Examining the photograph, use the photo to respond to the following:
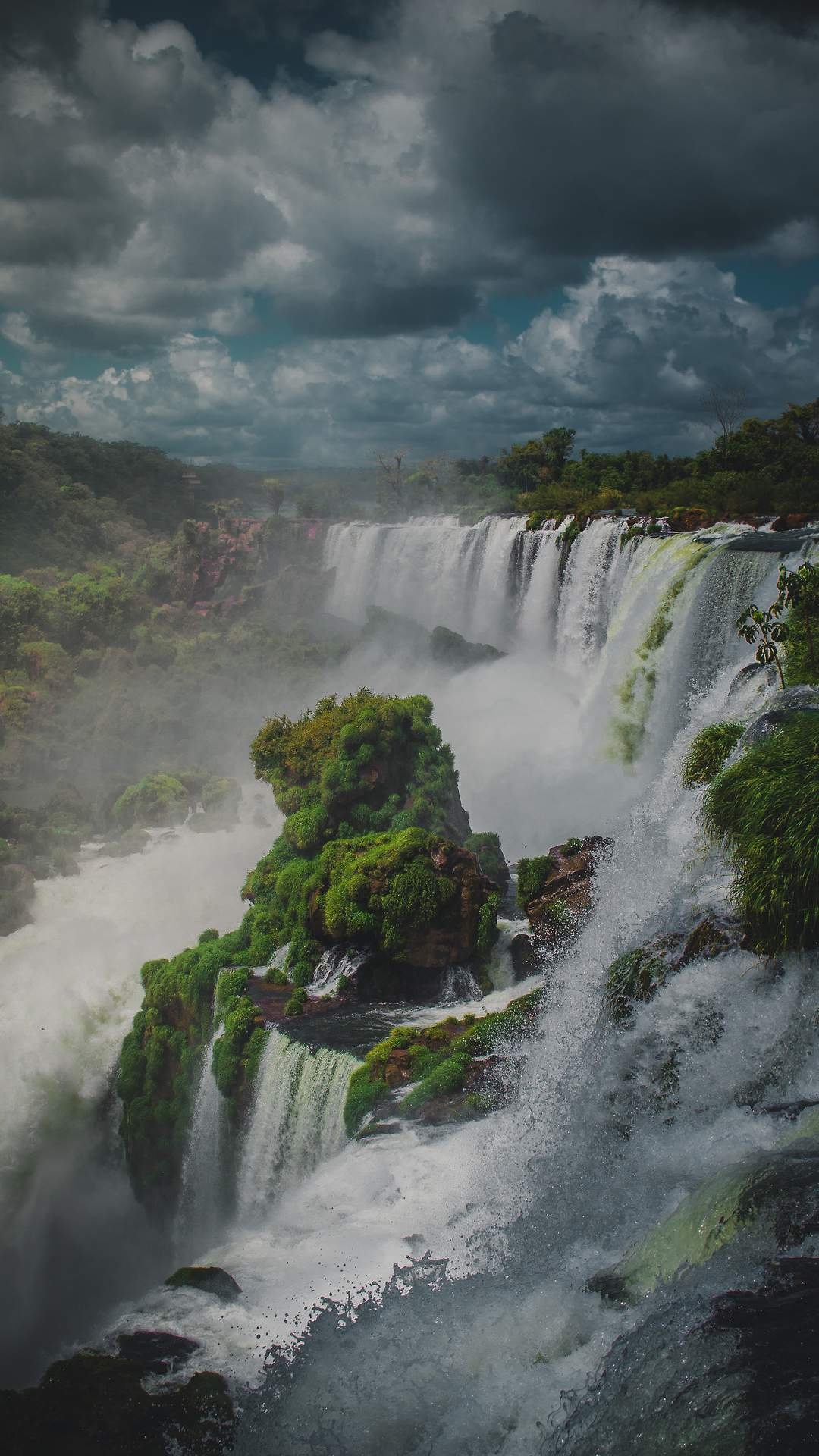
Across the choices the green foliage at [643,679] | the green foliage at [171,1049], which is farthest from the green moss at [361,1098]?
the green foliage at [643,679]

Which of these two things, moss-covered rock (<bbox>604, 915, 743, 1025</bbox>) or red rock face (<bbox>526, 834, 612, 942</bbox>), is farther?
red rock face (<bbox>526, 834, 612, 942</bbox>)

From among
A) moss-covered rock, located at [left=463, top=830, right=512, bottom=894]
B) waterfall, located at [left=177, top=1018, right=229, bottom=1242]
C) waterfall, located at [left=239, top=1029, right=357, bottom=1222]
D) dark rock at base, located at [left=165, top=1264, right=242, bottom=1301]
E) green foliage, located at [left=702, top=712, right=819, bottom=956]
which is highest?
green foliage, located at [left=702, top=712, right=819, bottom=956]

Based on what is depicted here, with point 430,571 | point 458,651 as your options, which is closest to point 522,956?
point 458,651

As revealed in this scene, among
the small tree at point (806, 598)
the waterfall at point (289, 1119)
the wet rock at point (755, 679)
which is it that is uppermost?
the small tree at point (806, 598)

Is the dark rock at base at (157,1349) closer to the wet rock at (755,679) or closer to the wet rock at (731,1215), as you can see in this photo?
the wet rock at (731,1215)

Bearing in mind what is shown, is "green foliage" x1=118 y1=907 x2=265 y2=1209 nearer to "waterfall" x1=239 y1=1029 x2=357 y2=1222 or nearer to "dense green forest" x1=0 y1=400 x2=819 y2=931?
"waterfall" x1=239 y1=1029 x2=357 y2=1222

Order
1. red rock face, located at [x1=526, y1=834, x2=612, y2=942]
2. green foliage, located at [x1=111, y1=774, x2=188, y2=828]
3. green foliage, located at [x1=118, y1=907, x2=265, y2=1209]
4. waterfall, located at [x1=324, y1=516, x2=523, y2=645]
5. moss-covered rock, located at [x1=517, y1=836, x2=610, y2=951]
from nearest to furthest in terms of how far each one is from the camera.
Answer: moss-covered rock, located at [x1=517, y1=836, x2=610, y2=951], red rock face, located at [x1=526, y1=834, x2=612, y2=942], green foliage, located at [x1=118, y1=907, x2=265, y2=1209], green foliage, located at [x1=111, y1=774, x2=188, y2=828], waterfall, located at [x1=324, y1=516, x2=523, y2=645]

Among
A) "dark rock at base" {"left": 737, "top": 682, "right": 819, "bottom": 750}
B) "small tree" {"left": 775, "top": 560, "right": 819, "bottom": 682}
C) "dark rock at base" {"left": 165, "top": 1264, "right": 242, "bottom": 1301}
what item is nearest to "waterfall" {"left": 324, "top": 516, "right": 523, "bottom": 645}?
"small tree" {"left": 775, "top": 560, "right": 819, "bottom": 682}

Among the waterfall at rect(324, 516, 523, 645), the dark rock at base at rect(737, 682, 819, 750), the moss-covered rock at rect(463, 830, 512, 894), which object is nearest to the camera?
the dark rock at base at rect(737, 682, 819, 750)
